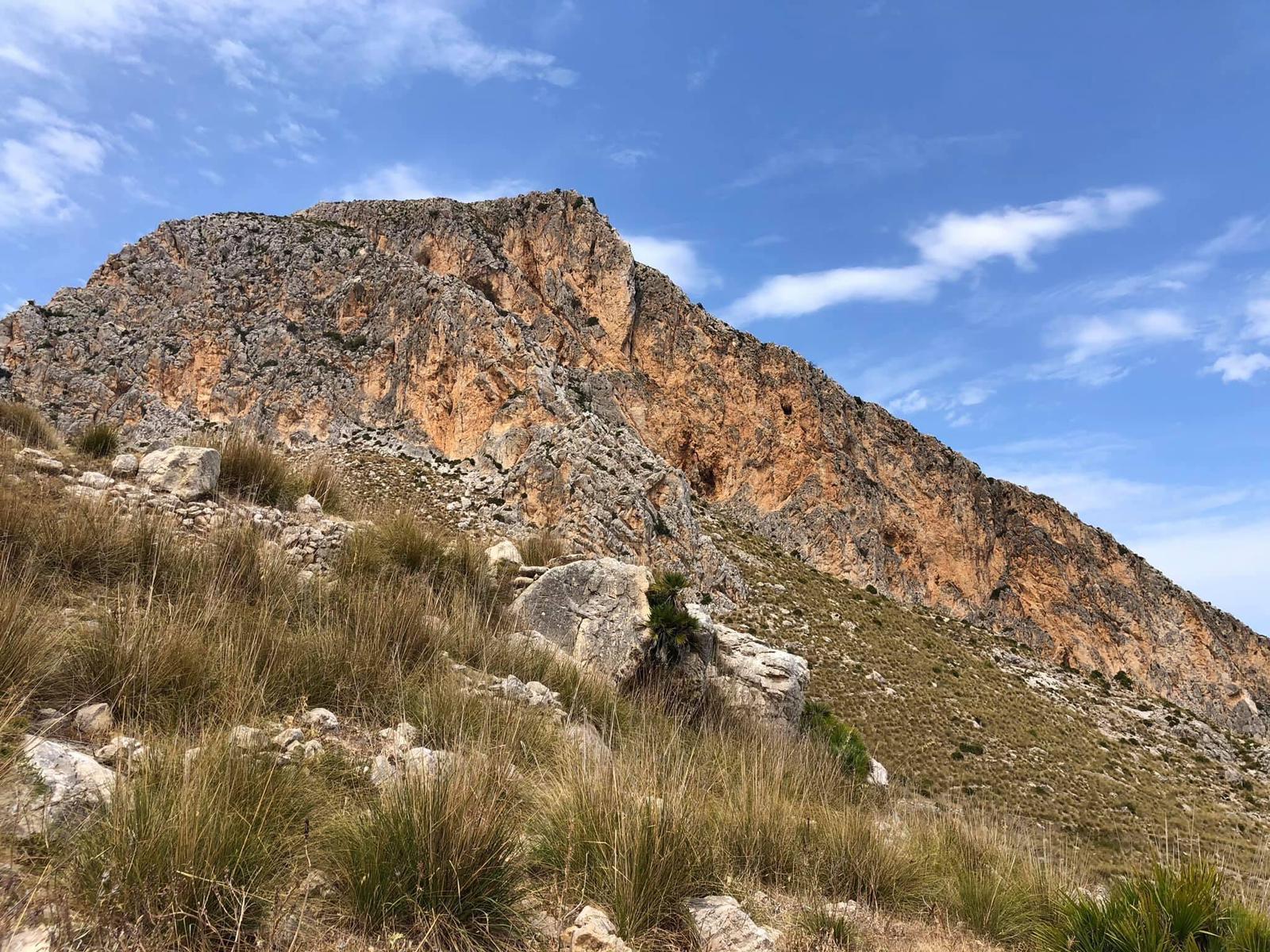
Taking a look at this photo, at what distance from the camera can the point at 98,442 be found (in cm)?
926

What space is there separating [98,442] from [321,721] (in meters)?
8.27

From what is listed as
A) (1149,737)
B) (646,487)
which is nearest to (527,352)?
(646,487)

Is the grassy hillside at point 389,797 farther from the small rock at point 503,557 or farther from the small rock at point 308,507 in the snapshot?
the small rock at point 503,557

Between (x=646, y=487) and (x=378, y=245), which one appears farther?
(x=378, y=245)

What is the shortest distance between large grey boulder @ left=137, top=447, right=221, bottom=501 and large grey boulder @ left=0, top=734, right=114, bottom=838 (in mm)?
5411

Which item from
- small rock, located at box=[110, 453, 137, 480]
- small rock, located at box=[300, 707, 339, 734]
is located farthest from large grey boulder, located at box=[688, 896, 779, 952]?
Answer: small rock, located at box=[110, 453, 137, 480]

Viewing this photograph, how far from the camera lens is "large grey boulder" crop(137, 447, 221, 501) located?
24.1ft

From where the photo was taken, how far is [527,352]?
98.8 feet

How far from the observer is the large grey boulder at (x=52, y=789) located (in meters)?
2.22

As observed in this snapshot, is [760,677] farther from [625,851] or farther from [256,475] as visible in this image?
[256,475]

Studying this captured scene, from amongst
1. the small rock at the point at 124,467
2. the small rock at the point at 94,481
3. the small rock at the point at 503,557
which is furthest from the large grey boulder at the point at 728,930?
the small rock at the point at 124,467

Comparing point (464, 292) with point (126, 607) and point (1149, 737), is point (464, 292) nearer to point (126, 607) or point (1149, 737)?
point (126, 607)

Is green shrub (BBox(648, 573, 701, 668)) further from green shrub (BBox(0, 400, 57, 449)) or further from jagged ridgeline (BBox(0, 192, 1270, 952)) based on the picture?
green shrub (BBox(0, 400, 57, 449))

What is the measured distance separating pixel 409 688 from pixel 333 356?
32084mm
